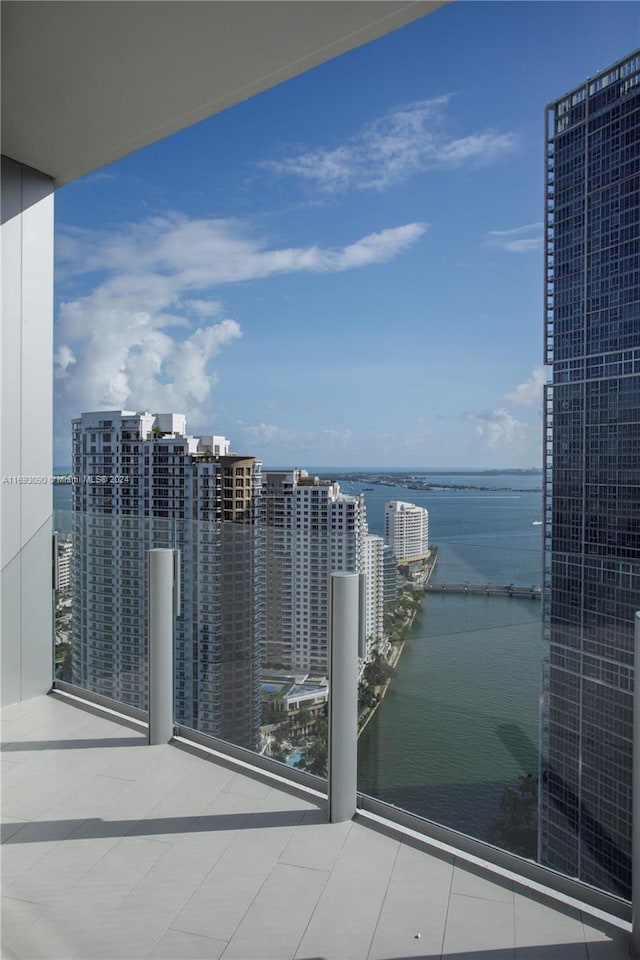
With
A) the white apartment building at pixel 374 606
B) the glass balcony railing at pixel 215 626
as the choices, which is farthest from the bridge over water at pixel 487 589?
the glass balcony railing at pixel 215 626

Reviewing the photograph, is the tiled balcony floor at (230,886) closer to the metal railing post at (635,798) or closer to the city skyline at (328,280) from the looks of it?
the metal railing post at (635,798)

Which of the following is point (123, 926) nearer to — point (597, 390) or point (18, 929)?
point (18, 929)

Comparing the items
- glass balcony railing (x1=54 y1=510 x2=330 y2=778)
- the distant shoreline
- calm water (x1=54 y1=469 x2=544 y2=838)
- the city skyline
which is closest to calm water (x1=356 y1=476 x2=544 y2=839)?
calm water (x1=54 y1=469 x2=544 y2=838)

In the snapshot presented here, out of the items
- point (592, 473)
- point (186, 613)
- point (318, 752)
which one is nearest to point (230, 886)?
point (318, 752)

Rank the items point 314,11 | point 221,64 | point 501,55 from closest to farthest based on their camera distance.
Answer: point 314,11 → point 221,64 → point 501,55

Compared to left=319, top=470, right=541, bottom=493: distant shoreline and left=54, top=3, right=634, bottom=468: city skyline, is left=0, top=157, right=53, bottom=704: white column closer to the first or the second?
left=319, top=470, right=541, bottom=493: distant shoreline

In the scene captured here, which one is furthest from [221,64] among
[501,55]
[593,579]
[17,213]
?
[501,55]
